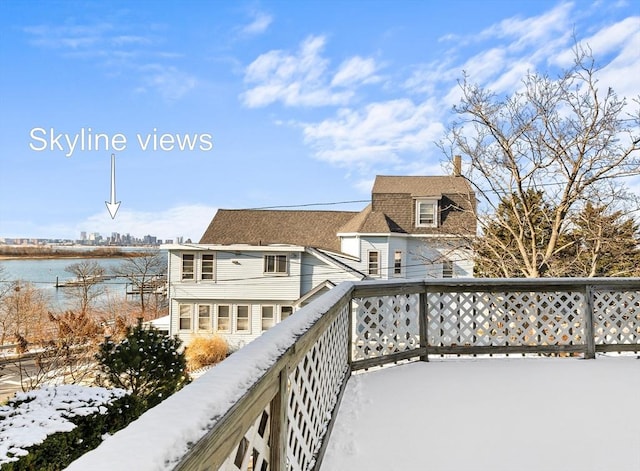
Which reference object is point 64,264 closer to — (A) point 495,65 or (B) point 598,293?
(A) point 495,65

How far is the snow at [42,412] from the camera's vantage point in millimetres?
3182

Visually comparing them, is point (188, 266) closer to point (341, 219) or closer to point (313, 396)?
point (341, 219)

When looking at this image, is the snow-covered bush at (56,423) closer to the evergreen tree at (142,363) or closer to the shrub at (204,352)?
the evergreen tree at (142,363)

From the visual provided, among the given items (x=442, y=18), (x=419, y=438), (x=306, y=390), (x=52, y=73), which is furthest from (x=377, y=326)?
(x=52, y=73)

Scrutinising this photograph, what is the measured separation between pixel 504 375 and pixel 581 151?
6883 mm

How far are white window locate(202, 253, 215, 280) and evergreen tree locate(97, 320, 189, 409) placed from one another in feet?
28.3

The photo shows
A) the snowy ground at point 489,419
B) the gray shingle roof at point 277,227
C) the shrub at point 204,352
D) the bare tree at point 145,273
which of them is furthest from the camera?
the bare tree at point 145,273

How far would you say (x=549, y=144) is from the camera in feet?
31.5

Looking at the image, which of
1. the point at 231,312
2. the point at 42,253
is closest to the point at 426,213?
the point at 231,312

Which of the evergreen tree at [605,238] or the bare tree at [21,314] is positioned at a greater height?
the evergreen tree at [605,238]

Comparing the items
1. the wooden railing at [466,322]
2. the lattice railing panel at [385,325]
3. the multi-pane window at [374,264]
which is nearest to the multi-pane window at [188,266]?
the multi-pane window at [374,264]

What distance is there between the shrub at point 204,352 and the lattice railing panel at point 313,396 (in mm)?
11833

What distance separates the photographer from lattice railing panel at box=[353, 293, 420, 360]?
14.9ft

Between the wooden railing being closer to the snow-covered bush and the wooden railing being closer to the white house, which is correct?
the snow-covered bush
